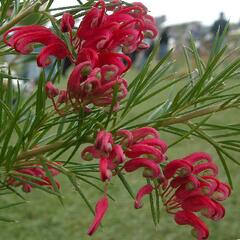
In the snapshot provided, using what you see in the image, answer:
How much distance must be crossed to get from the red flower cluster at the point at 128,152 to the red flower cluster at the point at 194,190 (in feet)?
0.08

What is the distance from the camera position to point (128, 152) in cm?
45

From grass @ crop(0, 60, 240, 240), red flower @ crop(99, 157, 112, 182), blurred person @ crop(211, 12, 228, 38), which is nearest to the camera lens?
red flower @ crop(99, 157, 112, 182)

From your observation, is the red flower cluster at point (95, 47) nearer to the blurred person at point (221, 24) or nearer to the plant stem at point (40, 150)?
the plant stem at point (40, 150)

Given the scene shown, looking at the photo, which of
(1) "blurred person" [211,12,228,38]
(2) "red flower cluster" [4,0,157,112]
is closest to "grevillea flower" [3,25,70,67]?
(2) "red flower cluster" [4,0,157,112]

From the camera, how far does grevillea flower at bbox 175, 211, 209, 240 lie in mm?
482

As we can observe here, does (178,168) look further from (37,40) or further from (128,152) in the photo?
(37,40)

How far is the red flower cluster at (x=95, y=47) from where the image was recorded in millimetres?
A: 426

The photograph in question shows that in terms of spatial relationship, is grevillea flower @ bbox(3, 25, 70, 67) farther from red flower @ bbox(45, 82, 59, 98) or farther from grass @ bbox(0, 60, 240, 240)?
grass @ bbox(0, 60, 240, 240)

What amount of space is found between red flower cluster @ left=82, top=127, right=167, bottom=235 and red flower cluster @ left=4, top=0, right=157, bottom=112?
0.03m

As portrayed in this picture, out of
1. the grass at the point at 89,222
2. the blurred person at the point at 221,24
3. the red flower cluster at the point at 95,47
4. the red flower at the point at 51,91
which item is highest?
the red flower cluster at the point at 95,47

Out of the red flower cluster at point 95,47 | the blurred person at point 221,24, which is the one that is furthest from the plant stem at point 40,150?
the blurred person at point 221,24

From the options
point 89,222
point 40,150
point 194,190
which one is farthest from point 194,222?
point 89,222

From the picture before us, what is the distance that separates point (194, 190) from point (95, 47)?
0.15 metres

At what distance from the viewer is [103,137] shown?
1.36 feet
